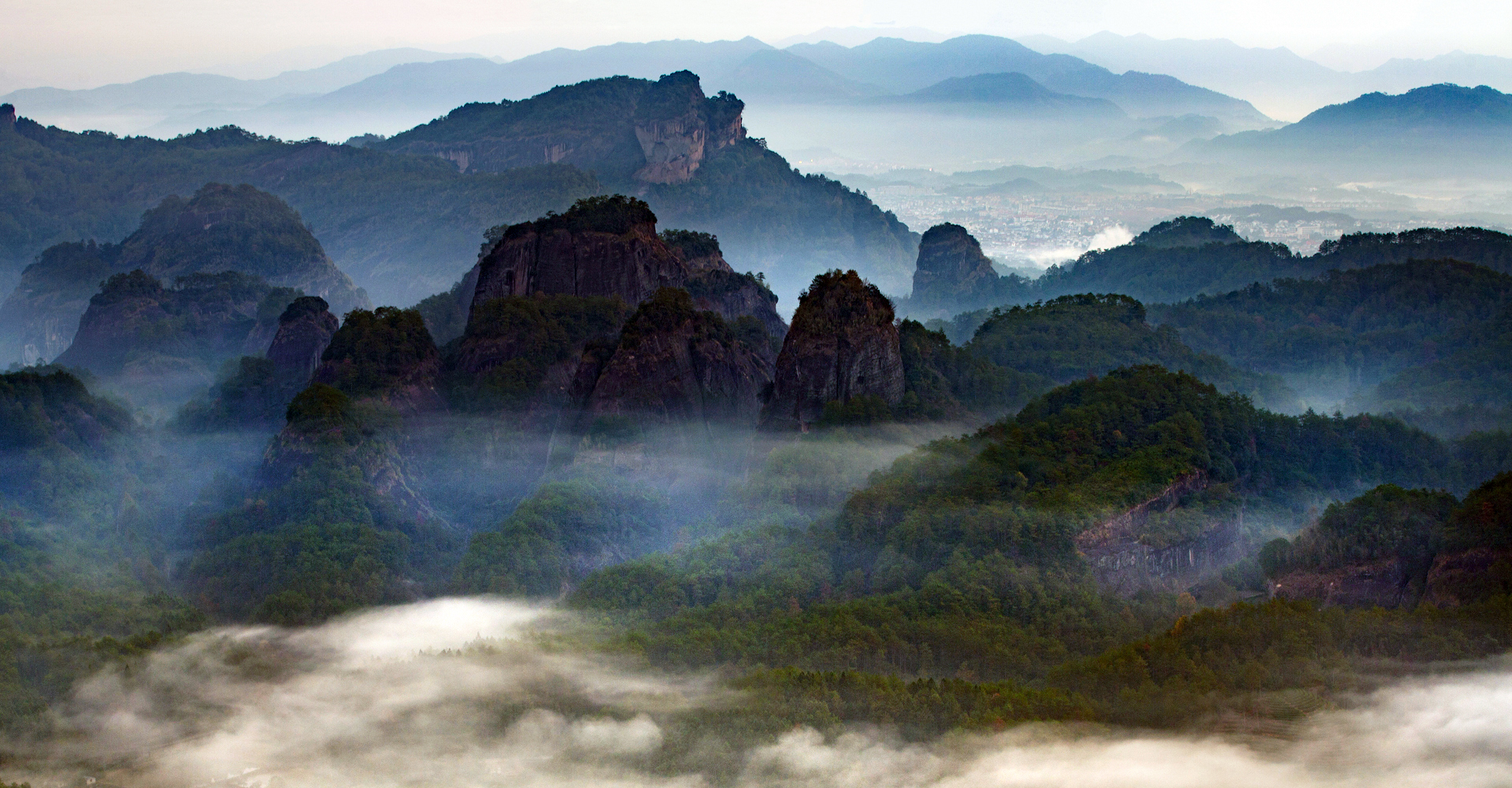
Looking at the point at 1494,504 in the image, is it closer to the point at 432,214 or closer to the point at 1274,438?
the point at 1274,438

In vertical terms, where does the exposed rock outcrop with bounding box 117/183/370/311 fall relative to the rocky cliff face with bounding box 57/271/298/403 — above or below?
above

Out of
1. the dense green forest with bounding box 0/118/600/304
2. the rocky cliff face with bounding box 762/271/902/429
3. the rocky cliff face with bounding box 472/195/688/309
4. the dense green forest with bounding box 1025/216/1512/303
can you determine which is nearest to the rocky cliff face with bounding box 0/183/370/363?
the dense green forest with bounding box 0/118/600/304

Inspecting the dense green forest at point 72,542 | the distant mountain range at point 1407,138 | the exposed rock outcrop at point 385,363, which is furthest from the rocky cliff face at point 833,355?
the distant mountain range at point 1407,138

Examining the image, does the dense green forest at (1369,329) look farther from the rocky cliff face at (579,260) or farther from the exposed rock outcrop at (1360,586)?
the rocky cliff face at (579,260)

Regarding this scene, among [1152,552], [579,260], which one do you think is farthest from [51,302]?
[1152,552]

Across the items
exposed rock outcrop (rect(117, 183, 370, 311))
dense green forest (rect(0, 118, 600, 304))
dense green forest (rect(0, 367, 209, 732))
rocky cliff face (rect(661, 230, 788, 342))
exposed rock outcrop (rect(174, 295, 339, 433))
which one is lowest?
dense green forest (rect(0, 367, 209, 732))

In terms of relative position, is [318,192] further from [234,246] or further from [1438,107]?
[1438,107]

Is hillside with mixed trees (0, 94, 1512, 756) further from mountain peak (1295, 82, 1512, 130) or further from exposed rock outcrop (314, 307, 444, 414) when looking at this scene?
mountain peak (1295, 82, 1512, 130)

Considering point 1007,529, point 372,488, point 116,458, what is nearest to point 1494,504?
point 1007,529
